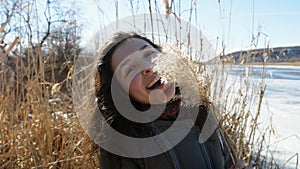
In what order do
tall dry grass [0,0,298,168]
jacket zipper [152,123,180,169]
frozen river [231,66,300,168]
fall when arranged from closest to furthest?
jacket zipper [152,123,180,169], tall dry grass [0,0,298,168], frozen river [231,66,300,168]

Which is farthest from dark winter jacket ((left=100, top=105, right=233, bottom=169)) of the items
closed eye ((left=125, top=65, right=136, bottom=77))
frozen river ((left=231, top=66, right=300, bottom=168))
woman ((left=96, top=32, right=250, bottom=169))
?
frozen river ((left=231, top=66, right=300, bottom=168))

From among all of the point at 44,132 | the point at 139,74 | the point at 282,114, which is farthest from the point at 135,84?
the point at 282,114

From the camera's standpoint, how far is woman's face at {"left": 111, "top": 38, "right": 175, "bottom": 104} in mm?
812

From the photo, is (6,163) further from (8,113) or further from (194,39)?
(194,39)

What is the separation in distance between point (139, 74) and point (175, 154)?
233 mm

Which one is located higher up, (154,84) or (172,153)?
(154,84)

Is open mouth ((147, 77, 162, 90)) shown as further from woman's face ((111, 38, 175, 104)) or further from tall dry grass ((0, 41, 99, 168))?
tall dry grass ((0, 41, 99, 168))

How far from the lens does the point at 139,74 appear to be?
82 cm

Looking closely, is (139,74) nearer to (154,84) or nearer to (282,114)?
(154,84)

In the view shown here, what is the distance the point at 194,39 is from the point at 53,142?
31.9 inches

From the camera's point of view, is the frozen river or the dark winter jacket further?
the frozen river

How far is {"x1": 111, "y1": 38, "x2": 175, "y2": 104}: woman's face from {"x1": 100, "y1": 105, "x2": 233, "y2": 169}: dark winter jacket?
75 millimetres

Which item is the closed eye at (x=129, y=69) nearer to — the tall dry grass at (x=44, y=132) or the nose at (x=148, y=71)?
the nose at (x=148, y=71)

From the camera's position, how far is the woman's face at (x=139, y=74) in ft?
2.66
